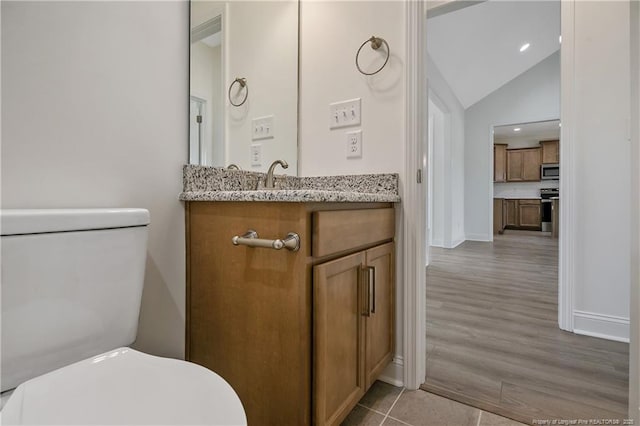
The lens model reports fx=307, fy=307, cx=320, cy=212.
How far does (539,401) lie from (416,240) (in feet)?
2.66

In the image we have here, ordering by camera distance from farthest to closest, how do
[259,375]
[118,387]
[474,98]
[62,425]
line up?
[474,98] → [259,375] → [118,387] → [62,425]

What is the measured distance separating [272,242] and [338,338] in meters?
0.37

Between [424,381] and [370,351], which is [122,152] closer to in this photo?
[370,351]

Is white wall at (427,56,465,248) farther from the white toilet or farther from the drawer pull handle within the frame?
the white toilet

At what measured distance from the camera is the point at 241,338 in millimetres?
946

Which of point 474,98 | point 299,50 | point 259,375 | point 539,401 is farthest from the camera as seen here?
point 474,98

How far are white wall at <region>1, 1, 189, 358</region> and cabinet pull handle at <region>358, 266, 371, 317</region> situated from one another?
66 cm

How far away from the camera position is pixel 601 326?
188cm

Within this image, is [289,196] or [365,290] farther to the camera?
[365,290]

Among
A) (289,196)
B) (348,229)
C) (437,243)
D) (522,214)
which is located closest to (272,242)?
(289,196)

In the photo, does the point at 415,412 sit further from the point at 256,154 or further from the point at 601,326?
the point at 601,326

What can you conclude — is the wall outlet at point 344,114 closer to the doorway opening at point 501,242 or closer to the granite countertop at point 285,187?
the granite countertop at point 285,187

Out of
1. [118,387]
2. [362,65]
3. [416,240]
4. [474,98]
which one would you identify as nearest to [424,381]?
[416,240]

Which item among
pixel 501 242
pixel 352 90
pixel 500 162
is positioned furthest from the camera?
pixel 500 162
